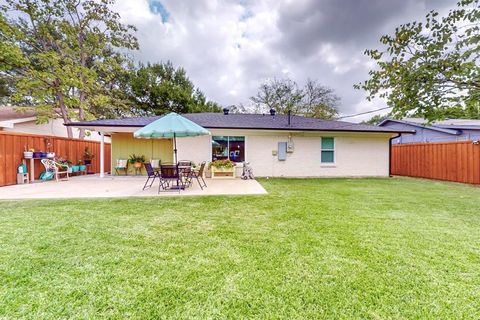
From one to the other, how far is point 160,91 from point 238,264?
65.6ft

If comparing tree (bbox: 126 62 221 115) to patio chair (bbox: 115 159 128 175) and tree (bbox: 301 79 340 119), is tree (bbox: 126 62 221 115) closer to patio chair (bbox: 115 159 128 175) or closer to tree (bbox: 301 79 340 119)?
patio chair (bbox: 115 159 128 175)

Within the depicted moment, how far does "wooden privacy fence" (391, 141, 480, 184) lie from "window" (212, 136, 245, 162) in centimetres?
938

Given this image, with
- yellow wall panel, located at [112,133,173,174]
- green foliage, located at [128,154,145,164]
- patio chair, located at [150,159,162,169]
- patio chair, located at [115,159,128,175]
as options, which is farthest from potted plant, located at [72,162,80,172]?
patio chair, located at [150,159,162,169]

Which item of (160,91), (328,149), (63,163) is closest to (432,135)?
(328,149)

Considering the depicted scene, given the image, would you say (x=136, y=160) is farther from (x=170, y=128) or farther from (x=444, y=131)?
(x=444, y=131)

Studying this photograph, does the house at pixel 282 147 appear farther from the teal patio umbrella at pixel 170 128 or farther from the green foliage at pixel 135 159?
the teal patio umbrella at pixel 170 128

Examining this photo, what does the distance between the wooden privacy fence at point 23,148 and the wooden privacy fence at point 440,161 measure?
18096 millimetres

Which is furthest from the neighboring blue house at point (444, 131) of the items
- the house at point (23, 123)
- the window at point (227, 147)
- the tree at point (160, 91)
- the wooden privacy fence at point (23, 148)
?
the house at point (23, 123)

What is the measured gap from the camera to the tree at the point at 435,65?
18.0 ft

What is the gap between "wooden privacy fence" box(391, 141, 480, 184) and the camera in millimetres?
9180

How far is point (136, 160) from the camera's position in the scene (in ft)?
37.0

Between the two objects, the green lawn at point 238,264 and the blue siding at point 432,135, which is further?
the blue siding at point 432,135

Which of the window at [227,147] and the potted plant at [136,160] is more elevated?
the window at [227,147]

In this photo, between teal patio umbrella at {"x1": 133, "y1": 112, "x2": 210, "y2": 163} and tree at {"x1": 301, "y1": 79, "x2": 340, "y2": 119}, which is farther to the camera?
tree at {"x1": 301, "y1": 79, "x2": 340, "y2": 119}
